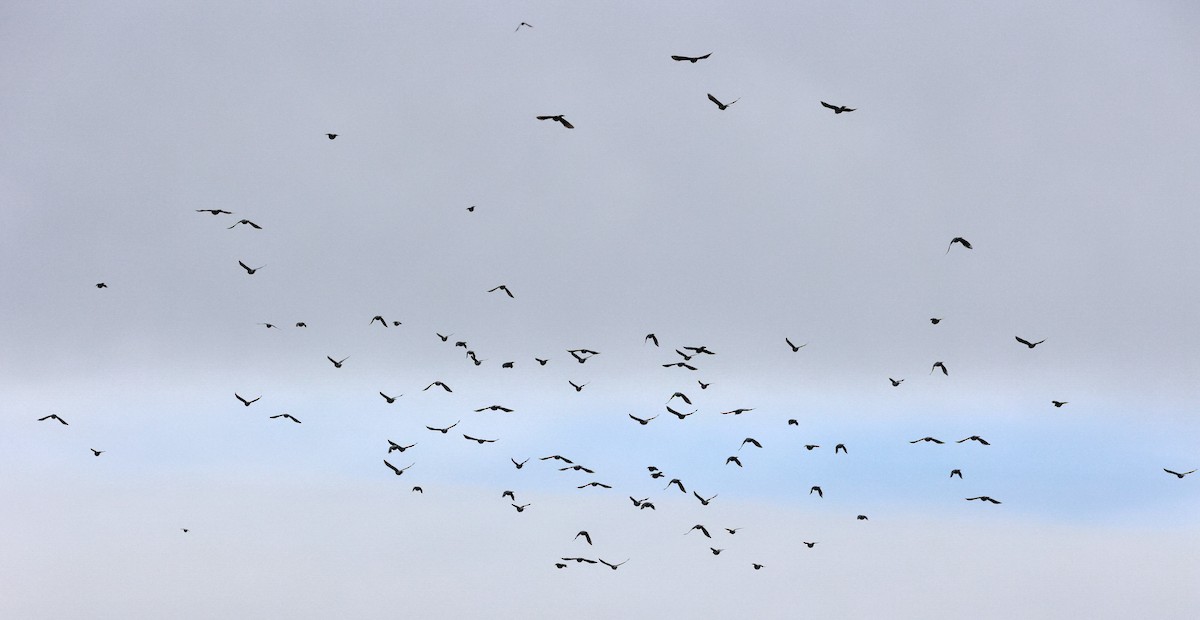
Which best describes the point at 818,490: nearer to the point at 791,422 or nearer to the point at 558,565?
the point at 791,422

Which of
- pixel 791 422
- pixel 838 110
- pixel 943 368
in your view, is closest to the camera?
pixel 838 110

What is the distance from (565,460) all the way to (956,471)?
34.3m

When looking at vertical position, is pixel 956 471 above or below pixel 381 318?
above

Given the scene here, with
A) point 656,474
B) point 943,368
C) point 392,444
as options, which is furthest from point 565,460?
point 943,368

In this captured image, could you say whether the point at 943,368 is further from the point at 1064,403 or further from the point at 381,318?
the point at 381,318

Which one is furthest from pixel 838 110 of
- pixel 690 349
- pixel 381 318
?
pixel 381 318

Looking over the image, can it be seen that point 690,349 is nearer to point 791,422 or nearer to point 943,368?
point 791,422

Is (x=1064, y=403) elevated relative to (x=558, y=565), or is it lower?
elevated

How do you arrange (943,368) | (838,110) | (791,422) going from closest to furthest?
(838,110) → (943,368) → (791,422)

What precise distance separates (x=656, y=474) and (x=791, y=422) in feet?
42.6

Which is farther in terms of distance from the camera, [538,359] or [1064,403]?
[538,359]

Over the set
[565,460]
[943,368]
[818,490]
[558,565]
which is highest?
[943,368]

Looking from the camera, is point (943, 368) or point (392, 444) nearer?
point (943, 368)

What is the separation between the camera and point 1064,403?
108812 millimetres
